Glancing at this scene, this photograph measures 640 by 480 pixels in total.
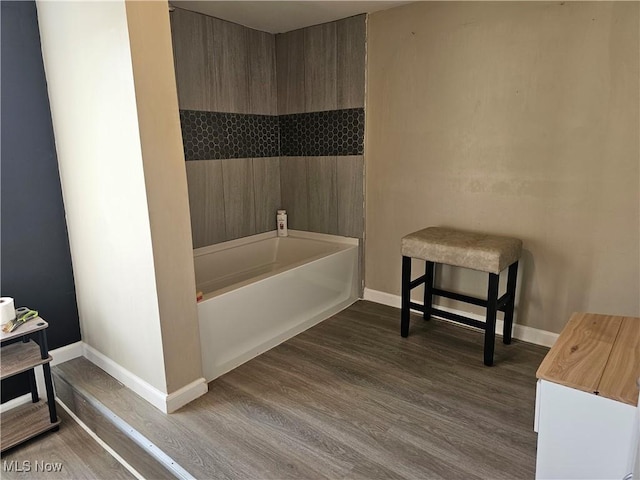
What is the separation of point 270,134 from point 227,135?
0.47 meters

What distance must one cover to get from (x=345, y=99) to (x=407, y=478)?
255 centimetres

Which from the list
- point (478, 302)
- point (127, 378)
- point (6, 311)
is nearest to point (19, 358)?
point (6, 311)

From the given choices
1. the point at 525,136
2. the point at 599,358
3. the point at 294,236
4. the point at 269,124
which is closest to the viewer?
the point at 599,358

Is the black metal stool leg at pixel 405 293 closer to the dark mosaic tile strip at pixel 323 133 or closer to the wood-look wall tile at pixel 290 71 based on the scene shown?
the dark mosaic tile strip at pixel 323 133

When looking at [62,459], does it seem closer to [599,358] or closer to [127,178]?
[127,178]

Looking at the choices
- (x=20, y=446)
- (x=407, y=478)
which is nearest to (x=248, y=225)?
(x=20, y=446)

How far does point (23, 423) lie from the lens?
198 centimetres

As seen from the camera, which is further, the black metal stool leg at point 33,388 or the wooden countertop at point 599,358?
the black metal stool leg at point 33,388

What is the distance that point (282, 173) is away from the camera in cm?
370

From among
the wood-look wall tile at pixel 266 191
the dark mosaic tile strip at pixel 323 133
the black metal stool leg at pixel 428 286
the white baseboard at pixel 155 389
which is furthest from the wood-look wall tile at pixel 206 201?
the black metal stool leg at pixel 428 286

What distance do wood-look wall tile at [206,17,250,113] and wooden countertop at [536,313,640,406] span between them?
268 cm

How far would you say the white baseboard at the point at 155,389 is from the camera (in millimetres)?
2029

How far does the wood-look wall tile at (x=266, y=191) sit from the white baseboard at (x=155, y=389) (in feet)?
5.28

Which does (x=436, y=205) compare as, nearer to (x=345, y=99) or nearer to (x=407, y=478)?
(x=345, y=99)
